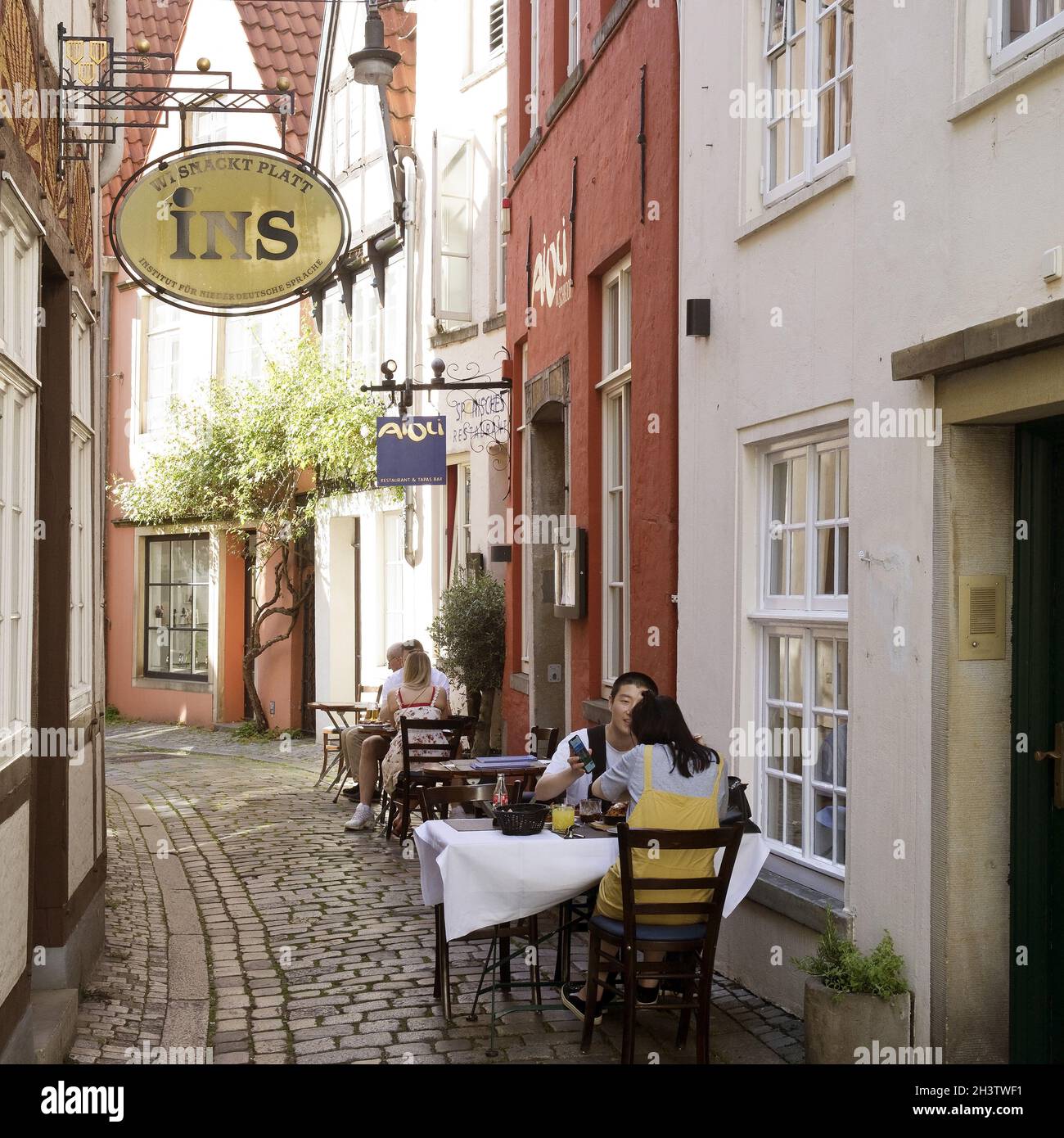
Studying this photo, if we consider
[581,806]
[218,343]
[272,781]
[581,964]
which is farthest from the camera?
[218,343]

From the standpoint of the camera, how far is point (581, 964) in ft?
23.5

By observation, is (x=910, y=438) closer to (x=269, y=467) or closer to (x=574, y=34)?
(x=574, y=34)

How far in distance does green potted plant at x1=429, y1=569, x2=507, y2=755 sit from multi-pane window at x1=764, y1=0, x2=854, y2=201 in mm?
6999

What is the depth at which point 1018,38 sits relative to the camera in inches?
186

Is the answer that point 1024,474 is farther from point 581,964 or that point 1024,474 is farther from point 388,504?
point 388,504

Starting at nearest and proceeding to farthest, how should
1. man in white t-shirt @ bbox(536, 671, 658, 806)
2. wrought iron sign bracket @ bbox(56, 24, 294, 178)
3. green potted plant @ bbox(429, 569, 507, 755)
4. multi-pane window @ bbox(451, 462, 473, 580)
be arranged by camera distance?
wrought iron sign bracket @ bbox(56, 24, 294, 178)
man in white t-shirt @ bbox(536, 671, 658, 806)
green potted plant @ bbox(429, 569, 507, 755)
multi-pane window @ bbox(451, 462, 473, 580)

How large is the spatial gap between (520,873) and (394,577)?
11.3 m

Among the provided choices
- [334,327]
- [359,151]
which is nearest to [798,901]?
[334,327]

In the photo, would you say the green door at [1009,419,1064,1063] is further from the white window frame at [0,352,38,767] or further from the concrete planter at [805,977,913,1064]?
the white window frame at [0,352,38,767]

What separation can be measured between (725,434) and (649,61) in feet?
8.70

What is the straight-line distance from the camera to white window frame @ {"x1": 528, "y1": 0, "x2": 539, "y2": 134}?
11719 mm

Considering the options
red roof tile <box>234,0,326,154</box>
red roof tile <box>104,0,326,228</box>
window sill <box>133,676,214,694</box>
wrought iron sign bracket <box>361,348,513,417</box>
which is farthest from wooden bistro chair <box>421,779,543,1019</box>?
red roof tile <box>234,0,326,154</box>

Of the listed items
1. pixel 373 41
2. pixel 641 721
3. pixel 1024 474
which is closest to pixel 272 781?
pixel 373 41

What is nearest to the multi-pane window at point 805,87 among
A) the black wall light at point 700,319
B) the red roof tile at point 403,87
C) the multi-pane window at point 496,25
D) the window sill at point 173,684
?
the black wall light at point 700,319
